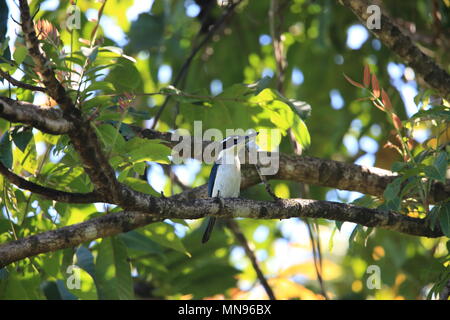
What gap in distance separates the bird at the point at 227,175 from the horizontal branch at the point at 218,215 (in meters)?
1.63

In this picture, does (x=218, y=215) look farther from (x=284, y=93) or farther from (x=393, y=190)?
(x=284, y=93)

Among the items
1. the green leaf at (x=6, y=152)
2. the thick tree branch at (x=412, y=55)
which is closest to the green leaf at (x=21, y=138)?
the green leaf at (x=6, y=152)

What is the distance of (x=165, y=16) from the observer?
15.4 ft

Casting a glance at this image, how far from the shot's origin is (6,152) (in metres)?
4.00

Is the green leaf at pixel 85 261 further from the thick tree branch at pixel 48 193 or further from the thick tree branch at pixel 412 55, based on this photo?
the thick tree branch at pixel 412 55

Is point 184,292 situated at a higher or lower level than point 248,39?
lower

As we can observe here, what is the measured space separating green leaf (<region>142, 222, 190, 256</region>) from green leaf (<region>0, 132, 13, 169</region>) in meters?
1.68

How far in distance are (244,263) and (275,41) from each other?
14.9 feet

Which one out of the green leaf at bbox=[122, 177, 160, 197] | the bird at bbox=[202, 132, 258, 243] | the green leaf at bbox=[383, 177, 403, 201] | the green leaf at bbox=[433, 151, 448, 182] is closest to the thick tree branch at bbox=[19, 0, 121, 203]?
the green leaf at bbox=[122, 177, 160, 197]

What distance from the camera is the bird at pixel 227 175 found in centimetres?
643

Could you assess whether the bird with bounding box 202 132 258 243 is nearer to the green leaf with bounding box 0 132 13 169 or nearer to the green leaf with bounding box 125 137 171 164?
the green leaf with bounding box 125 137 171 164

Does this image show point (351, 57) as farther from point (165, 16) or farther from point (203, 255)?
point (165, 16)
